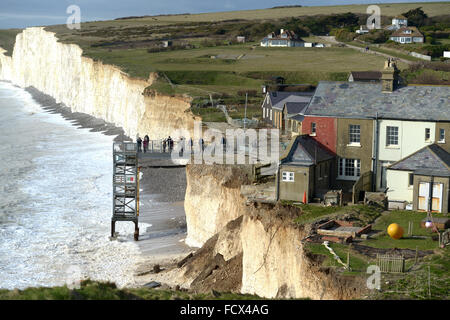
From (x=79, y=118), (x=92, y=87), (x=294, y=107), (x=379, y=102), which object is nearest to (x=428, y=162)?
(x=379, y=102)

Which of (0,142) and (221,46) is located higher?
(221,46)

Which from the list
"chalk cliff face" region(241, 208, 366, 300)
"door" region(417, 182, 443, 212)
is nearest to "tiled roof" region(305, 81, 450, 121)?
"door" region(417, 182, 443, 212)

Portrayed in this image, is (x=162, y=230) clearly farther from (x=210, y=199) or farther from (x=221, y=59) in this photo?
(x=221, y=59)

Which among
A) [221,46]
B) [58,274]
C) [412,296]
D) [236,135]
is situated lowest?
[58,274]

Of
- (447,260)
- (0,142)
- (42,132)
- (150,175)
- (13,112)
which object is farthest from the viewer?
(13,112)

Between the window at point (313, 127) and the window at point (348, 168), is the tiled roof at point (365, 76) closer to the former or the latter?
the window at point (313, 127)

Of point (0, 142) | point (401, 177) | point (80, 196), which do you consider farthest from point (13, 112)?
point (401, 177)
